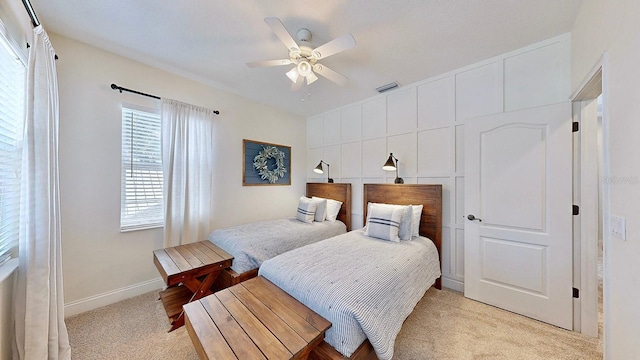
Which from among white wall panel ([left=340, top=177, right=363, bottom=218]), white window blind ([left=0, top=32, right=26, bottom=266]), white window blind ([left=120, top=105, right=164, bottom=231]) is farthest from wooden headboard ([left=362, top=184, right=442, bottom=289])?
white window blind ([left=0, top=32, right=26, bottom=266])

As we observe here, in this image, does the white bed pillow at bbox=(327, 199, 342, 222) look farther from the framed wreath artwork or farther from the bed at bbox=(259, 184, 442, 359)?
the framed wreath artwork

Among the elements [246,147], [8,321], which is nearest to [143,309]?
[8,321]

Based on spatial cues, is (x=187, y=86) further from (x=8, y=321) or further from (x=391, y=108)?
(x=391, y=108)

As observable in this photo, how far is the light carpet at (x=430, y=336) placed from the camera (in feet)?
5.46

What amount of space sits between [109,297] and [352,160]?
3571 mm

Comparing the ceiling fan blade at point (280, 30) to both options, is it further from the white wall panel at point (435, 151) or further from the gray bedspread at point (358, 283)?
the white wall panel at point (435, 151)

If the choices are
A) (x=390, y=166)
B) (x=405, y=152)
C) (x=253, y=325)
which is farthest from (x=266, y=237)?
(x=405, y=152)

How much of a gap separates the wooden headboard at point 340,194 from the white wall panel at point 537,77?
7.69 ft

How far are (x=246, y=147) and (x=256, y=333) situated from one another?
9.20 feet

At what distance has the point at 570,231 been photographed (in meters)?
1.93

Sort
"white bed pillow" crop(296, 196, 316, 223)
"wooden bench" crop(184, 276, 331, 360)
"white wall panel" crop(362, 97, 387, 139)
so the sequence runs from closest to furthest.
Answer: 1. "wooden bench" crop(184, 276, 331, 360)
2. "white wall panel" crop(362, 97, 387, 139)
3. "white bed pillow" crop(296, 196, 316, 223)

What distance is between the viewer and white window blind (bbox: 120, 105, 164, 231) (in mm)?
2475

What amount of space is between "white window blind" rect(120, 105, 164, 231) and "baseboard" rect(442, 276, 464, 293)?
3662 mm

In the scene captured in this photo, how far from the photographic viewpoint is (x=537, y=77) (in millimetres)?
2141
